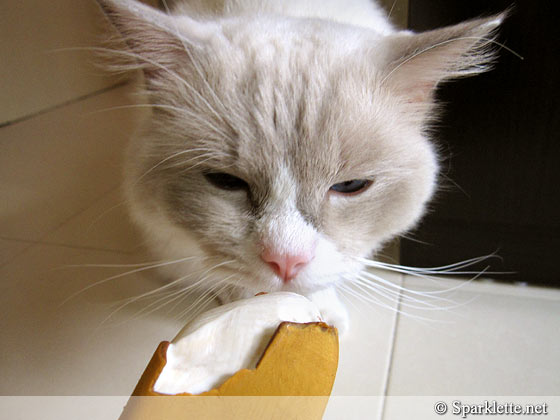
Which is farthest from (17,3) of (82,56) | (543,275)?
(543,275)

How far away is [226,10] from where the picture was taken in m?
1.28

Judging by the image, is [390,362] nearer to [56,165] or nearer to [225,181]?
[225,181]

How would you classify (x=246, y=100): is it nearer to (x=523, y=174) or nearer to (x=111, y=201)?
(x=523, y=174)

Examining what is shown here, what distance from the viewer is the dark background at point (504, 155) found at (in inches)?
45.8

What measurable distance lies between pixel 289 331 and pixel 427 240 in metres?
0.91

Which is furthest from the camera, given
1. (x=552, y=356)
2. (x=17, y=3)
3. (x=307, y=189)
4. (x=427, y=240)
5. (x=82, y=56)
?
(x=82, y=56)

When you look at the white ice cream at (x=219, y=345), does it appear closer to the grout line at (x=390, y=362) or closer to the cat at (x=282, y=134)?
the cat at (x=282, y=134)

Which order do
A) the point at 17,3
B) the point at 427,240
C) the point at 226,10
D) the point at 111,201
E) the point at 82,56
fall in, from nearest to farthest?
the point at 226,10
the point at 427,240
the point at 111,201
the point at 17,3
the point at 82,56

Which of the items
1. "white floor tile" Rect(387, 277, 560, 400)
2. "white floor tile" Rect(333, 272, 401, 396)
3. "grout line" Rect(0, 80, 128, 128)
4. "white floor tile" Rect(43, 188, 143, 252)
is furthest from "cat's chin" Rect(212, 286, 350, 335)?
"grout line" Rect(0, 80, 128, 128)

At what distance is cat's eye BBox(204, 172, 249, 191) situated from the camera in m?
0.92

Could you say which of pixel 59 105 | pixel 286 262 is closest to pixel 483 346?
pixel 286 262

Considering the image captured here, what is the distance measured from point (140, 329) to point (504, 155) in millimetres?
1022

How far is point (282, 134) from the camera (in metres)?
0.87

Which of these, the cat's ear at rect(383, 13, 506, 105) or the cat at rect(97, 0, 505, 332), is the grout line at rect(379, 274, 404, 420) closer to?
the cat at rect(97, 0, 505, 332)
